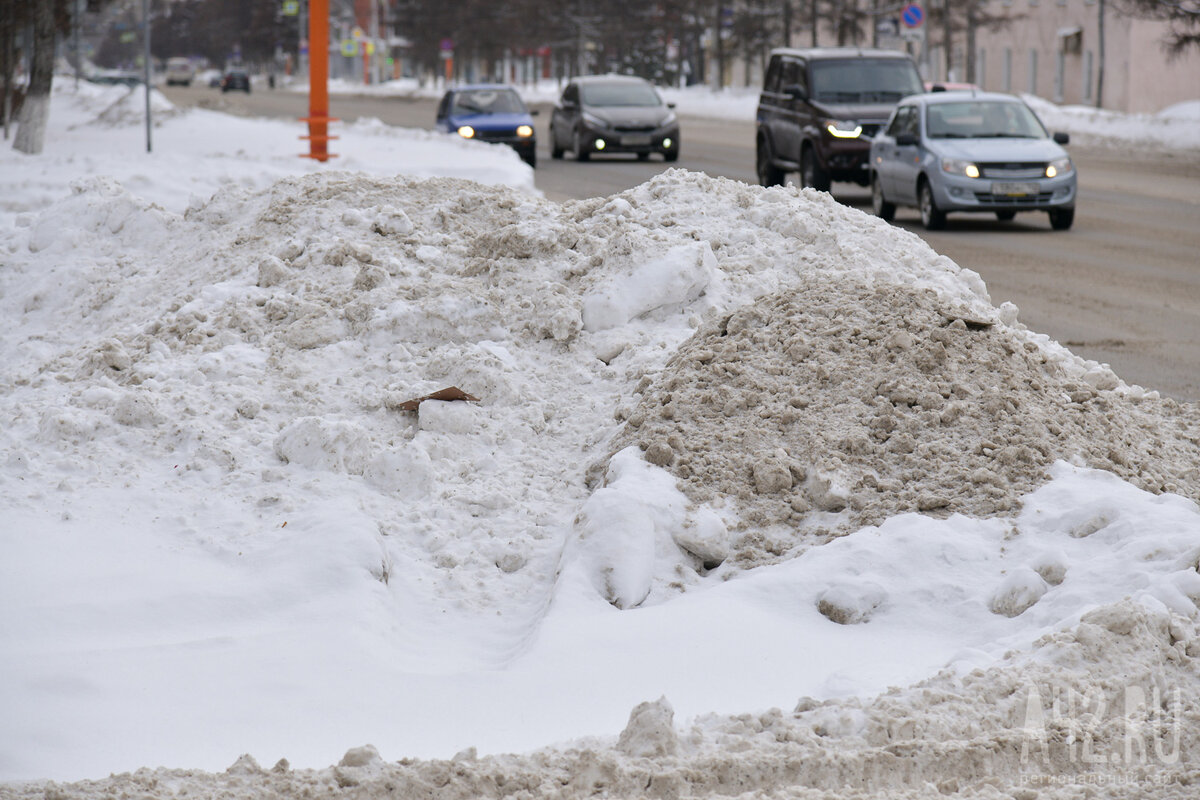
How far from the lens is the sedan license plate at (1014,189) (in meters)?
16.1

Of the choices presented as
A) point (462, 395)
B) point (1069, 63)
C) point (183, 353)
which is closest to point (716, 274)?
point (462, 395)

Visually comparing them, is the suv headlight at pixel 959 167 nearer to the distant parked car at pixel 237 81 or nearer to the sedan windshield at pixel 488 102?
the sedan windshield at pixel 488 102

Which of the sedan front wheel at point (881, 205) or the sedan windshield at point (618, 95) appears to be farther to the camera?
the sedan windshield at point (618, 95)

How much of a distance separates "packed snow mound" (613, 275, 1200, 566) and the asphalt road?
2277 mm

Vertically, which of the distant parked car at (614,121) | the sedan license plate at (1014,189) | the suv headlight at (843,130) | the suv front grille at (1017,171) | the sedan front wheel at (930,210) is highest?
the distant parked car at (614,121)

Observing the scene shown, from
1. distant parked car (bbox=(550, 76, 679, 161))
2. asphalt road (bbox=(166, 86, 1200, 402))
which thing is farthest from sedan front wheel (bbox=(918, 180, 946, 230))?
distant parked car (bbox=(550, 76, 679, 161))

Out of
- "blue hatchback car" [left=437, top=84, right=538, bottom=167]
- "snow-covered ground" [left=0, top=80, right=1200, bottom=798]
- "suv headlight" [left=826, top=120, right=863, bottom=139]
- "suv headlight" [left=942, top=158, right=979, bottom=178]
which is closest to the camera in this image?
"snow-covered ground" [left=0, top=80, right=1200, bottom=798]

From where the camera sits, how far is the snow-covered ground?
3.68 meters

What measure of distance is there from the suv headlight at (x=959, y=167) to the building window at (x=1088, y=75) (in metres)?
41.3

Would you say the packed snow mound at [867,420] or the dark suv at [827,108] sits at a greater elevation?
the dark suv at [827,108]

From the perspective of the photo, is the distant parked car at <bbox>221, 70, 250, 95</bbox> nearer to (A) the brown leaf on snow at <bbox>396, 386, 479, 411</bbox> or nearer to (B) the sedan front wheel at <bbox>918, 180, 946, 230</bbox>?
(B) the sedan front wheel at <bbox>918, 180, 946, 230</bbox>

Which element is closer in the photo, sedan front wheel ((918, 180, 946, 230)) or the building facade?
sedan front wheel ((918, 180, 946, 230))

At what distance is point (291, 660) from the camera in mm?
4301

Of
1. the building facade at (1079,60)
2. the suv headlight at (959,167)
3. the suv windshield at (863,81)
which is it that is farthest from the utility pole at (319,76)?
the building facade at (1079,60)
